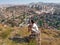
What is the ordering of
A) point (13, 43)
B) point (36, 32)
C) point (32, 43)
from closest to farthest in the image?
1. point (32, 43)
2. point (36, 32)
3. point (13, 43)

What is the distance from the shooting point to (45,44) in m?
8.67

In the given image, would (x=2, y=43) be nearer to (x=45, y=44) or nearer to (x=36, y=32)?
(x=36, y=32)

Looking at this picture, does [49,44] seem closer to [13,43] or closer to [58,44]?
[58,44]

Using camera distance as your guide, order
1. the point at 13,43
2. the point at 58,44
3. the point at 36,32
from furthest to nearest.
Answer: the point at 58,44
the point at 13,43
the point at 36,32

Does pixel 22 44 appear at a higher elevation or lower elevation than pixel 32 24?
lower

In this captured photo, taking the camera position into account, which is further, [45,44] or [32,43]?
[45,44]

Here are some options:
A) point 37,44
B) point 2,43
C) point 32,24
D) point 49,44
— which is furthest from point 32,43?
point 49,44

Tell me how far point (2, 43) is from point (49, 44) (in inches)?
78.8

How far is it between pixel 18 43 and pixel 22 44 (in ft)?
0.84

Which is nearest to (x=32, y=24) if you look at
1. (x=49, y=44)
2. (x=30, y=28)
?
(x=30, y=28)

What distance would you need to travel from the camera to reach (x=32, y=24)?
709cm

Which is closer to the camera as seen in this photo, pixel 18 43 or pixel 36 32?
pixel 36 32

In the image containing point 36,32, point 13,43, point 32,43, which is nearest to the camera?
point 32,43

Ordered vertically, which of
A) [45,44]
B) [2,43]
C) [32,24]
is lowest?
[45,44]
